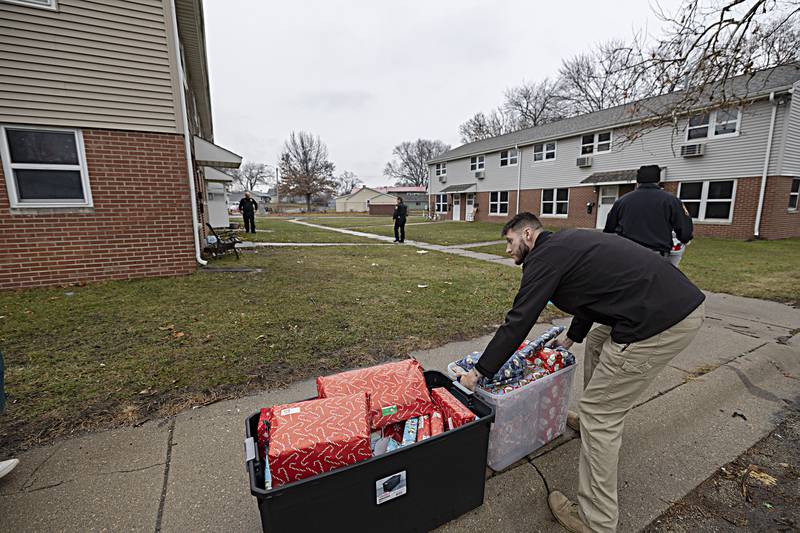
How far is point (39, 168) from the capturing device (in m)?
5.73

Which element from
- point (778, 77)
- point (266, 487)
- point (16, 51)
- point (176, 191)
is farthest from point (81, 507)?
point (778, 77)

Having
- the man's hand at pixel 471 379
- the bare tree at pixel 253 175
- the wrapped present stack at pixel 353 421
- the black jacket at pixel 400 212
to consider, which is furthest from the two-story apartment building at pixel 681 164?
the bare tree at pixel 253 175

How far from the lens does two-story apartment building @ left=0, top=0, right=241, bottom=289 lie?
5.47 meters

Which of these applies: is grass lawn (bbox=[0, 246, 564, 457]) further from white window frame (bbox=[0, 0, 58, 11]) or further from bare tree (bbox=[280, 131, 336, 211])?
bare tree (bbox=[280, 131, 336, 211])

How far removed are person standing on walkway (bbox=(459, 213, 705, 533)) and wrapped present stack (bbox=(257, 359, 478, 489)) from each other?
36cm

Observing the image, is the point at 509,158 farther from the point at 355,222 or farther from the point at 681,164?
the point at 355,222

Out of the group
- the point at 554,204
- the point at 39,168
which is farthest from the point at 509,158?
the point at 39,168

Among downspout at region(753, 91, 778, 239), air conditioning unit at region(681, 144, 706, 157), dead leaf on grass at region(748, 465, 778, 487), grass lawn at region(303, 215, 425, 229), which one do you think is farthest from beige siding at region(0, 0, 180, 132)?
downspout at region(753, 91, 778, 239)

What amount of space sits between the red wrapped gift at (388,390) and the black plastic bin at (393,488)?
0.25 meters

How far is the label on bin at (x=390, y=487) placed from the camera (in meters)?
1.52

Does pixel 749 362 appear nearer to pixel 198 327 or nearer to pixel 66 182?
pixel 198 327

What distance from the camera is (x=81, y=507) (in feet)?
6.03

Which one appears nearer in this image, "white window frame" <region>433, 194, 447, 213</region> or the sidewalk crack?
the sidewalk crack

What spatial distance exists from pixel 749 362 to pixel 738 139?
1420 centimetres
